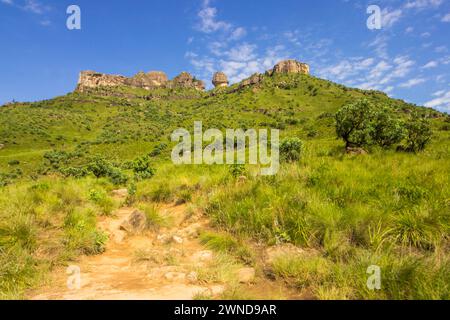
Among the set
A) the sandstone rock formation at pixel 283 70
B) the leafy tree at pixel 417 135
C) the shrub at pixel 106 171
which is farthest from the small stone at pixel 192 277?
the sandstone rock formation at pixel 283 70

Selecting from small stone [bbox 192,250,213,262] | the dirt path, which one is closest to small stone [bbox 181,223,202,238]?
the dirt path

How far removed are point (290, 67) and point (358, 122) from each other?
5549 inches

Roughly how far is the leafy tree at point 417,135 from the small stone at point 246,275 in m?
11.1

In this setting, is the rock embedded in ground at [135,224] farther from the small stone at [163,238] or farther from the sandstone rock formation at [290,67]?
Result: the sandstone rock formation at [290,67]

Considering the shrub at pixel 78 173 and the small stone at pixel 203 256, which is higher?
the shrub at pixel 78 173

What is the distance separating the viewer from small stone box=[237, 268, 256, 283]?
387cm

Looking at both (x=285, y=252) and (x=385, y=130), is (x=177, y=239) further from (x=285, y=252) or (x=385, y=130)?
(x=385, y=130)

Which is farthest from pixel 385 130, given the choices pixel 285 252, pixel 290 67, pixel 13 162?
pixel 290 67

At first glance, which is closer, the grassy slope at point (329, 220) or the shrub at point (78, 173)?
the grassy slope at point (329, 220)

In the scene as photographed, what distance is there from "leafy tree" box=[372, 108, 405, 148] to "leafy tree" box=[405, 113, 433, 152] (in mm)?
351

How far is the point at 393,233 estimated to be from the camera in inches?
173

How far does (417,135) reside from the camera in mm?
12234

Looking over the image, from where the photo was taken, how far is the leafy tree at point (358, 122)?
500 inches
